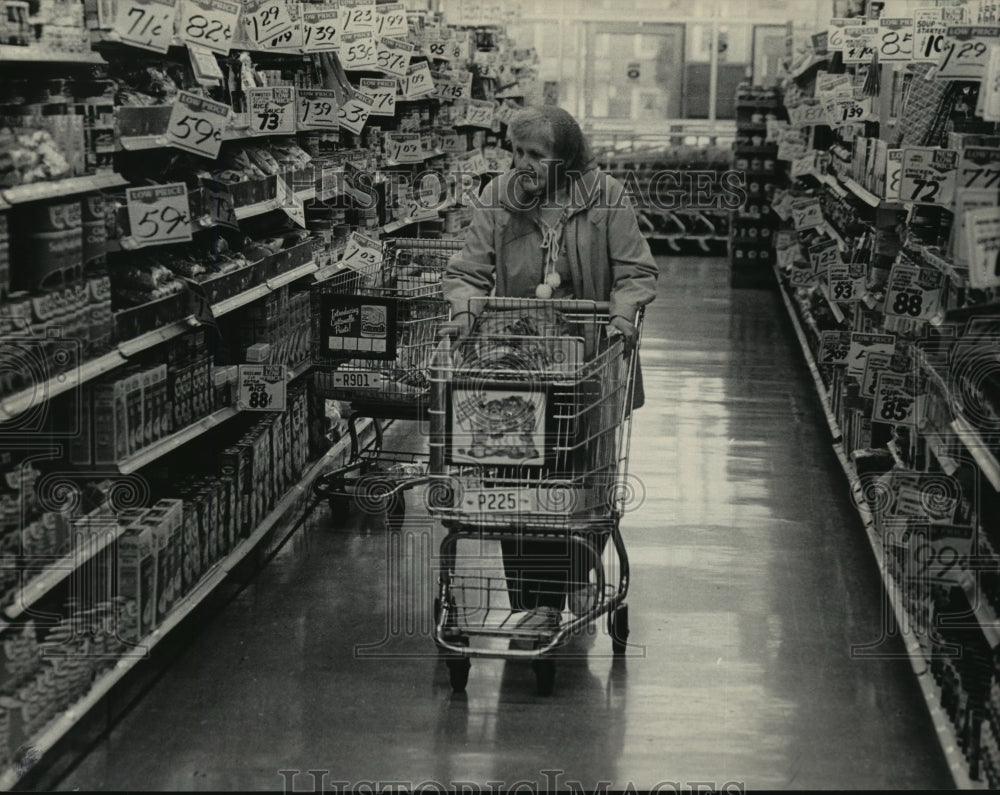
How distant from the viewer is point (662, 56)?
724 inches

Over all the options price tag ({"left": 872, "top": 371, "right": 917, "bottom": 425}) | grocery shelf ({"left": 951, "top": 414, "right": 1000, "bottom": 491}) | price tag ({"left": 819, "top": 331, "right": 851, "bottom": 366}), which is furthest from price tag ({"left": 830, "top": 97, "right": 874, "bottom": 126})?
grocery shelf ({"left": 951, "top": 414, "right": 1000, "bottom": 491})

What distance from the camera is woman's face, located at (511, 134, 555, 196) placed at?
4.19 meters

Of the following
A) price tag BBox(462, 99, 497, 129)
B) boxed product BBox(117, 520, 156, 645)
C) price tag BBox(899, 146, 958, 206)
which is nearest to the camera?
boxed product BBox(117, 520, 156, 645)

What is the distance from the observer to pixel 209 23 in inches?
179

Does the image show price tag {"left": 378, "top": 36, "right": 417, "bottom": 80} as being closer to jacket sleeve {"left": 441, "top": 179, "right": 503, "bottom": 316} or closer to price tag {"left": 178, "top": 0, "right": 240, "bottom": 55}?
price tag {"left": 178, "top": 0, "right": 240, "bottom": 55}

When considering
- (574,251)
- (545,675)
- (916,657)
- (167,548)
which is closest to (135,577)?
(167,548)

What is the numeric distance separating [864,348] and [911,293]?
0.95 m

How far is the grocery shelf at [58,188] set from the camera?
10.8 feet

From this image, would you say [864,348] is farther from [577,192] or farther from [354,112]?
[354,112]

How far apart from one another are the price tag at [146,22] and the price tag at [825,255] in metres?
4.20

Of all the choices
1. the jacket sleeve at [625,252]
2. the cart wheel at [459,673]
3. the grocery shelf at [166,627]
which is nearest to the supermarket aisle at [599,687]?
the cart wheel at [459,673]

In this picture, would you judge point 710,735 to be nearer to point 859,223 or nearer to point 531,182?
point 531,182

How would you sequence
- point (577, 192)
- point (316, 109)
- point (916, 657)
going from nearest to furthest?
point (916, 657) < point (577, 192) < point (316, 109)

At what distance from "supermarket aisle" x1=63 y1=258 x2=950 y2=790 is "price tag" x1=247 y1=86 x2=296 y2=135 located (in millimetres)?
1685
